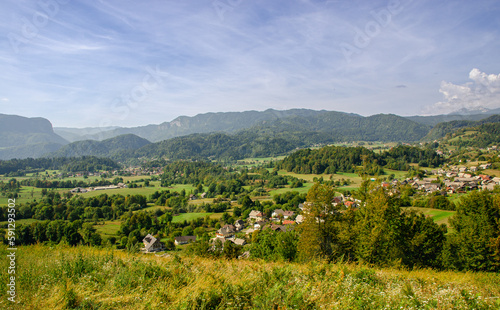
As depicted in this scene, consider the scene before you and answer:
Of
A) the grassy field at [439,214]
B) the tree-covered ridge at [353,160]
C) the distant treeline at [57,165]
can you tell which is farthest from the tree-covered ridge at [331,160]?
the distant treeline at [57,165]

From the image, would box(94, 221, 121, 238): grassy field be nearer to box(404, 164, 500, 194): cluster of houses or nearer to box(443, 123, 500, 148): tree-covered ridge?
box(404, 164, 500, 194): cluster of houses

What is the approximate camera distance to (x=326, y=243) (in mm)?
10852

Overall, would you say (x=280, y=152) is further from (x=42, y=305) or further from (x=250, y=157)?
(x=42, y=305)

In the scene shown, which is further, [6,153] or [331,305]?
[6,153]

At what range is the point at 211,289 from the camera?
389 cm

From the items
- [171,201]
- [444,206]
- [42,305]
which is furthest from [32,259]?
[171,201]

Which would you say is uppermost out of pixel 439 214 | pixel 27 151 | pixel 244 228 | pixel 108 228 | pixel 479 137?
pixel 479 137

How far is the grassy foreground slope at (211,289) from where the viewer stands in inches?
143

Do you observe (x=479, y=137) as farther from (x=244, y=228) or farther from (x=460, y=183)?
(x=244, y=228)

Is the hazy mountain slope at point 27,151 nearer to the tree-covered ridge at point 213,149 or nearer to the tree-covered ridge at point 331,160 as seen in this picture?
the tree-covered ridge at point 213,149

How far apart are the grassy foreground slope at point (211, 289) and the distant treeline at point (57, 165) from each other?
119636mm

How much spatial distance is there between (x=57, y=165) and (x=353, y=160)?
416 feet

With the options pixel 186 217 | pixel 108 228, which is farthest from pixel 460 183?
pixel 108 228

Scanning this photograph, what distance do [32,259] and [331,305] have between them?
20.3ft
